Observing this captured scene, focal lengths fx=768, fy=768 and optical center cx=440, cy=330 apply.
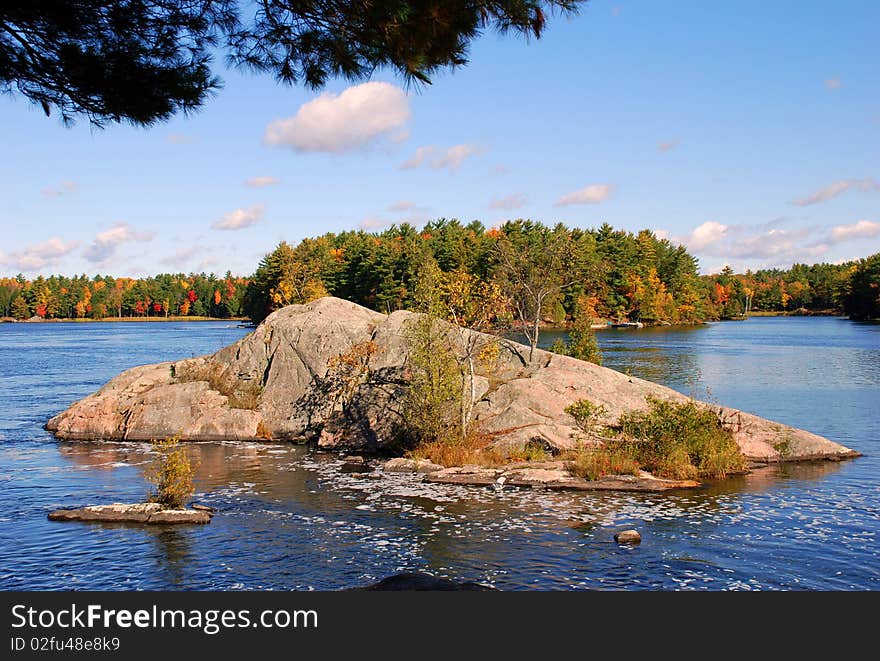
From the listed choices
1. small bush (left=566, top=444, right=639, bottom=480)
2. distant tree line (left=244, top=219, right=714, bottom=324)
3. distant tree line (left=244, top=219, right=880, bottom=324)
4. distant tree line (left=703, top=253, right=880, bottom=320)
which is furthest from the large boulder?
distant tree line (left=703, top=253, right=880, bottom=320)

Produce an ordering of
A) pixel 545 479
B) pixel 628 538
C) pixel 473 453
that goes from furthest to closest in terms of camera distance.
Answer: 1. pixel 473 453
2. pixel 545 479
3. pixel 628 538

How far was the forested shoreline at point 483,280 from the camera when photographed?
7062 cm

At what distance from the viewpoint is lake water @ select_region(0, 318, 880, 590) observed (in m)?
14.6

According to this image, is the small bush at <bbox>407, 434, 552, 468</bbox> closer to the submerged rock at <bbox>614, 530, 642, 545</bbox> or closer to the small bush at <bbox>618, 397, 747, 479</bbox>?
the small bush at <bbox>618, 397, 747, 479</bbox>

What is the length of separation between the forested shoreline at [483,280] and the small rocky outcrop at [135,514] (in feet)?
78.4

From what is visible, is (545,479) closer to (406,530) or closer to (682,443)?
(682,443)

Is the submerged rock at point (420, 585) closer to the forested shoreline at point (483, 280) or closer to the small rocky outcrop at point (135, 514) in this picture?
the small rocky outcrop at point (135, 514)

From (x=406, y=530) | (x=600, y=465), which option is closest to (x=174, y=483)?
(x=406, y=530)

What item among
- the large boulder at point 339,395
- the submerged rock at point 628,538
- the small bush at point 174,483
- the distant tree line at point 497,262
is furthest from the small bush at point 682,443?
the distant tree line at point 497,262

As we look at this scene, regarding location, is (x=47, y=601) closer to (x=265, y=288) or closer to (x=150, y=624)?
(x=150, y=624)

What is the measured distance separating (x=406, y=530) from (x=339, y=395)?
42.4 feet

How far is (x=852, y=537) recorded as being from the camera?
1714 cm

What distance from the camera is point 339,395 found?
30031mm

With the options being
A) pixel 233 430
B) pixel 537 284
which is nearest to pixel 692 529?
pixel 233 430
